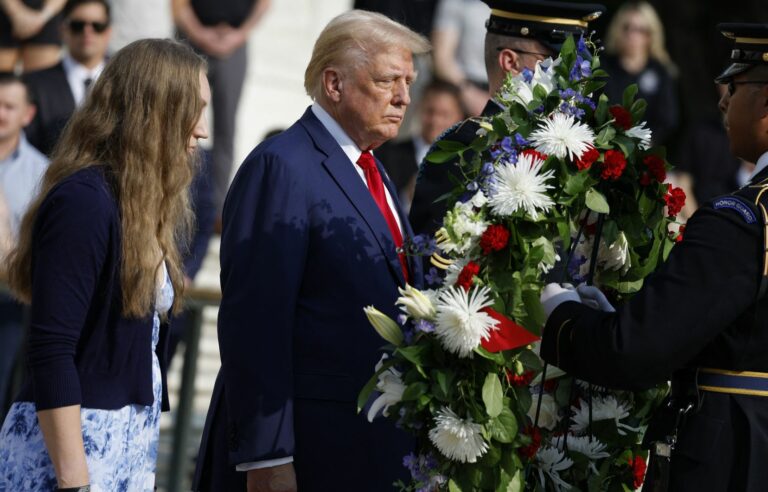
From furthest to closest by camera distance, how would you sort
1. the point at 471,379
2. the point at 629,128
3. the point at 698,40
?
1. the point at 698,40
2. the point at 629,128
3. the point at 471,379

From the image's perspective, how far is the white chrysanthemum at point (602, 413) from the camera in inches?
151

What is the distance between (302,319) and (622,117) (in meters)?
1.13

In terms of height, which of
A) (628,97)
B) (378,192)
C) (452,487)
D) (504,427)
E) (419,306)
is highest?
(628,97)

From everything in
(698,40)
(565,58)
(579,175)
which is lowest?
(698,40)

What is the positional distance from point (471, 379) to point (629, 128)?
881 millimetres

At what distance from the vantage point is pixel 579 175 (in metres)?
3.58

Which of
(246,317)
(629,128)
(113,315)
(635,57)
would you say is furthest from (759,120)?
(635,57)

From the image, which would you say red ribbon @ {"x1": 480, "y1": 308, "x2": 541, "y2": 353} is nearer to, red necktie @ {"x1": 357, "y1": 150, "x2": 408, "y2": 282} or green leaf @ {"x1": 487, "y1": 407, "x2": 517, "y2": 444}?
green leaf @ {"x1": 487, "y1": 407, "x2": 517, "y2": 444}

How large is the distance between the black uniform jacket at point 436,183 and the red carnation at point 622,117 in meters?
0.83

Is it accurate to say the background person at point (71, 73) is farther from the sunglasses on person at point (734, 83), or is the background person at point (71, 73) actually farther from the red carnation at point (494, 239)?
the sunglasses on person at point (734, 83)

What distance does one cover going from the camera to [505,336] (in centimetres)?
347

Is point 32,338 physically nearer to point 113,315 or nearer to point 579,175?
point 113,315

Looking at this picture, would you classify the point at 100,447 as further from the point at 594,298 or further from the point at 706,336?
the point at 706,336

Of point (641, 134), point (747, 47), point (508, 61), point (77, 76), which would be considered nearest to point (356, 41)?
point (641, 134)
